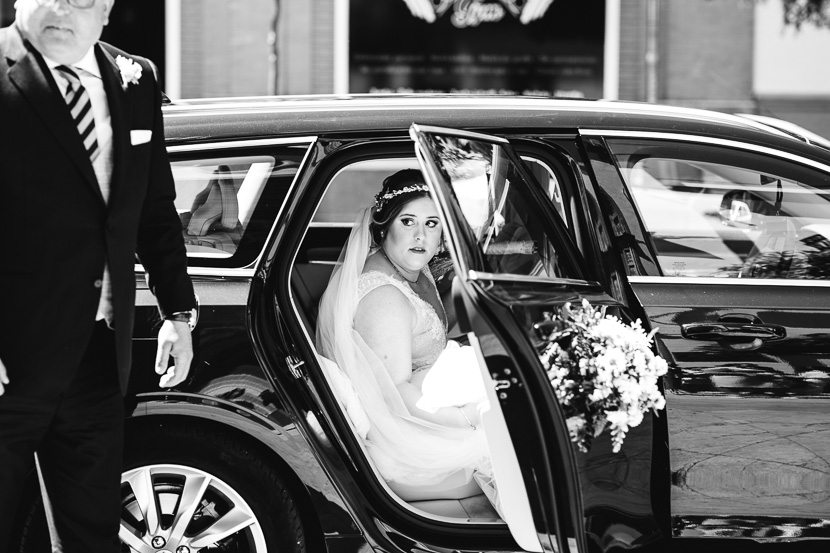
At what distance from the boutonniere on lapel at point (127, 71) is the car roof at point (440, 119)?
1.55 feet

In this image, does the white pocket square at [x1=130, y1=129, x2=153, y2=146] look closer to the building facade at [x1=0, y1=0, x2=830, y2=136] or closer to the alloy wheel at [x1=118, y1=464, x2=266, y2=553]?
the alloy wheel at [x1=118, y1=464, x2=266, y2=553]

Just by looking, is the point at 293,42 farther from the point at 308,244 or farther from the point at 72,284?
the point at 72,284

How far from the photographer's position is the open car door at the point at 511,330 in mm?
2316

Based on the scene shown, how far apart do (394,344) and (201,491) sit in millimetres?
920

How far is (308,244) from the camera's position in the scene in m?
4.04

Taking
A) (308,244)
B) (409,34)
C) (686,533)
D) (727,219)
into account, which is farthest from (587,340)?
(409,34)

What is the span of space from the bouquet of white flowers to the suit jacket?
42.3 inches

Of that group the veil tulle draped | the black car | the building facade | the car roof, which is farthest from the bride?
the building facade

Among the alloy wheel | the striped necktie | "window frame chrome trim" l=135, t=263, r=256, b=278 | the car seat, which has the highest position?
the striped necktie

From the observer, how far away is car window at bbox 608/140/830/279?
2969 mm

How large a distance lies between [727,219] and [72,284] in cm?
230

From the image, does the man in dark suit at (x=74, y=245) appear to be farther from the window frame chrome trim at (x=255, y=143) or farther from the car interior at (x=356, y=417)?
the car interior at (x=356, y=417)

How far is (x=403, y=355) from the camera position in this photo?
3.42 meters

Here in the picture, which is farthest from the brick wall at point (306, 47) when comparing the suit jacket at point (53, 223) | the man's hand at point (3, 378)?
the man's hand at point (3, 378)
